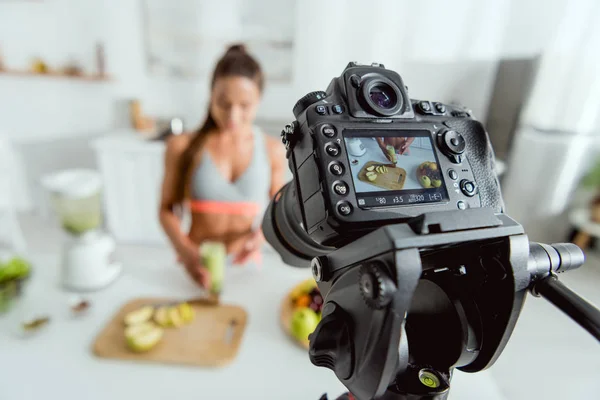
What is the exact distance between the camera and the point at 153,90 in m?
2.27

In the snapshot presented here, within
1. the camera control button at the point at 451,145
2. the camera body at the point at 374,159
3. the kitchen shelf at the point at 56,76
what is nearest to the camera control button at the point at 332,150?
the camera body at the point at 374,159

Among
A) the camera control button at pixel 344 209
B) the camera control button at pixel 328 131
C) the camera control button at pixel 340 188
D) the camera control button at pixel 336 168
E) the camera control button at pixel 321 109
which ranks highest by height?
the camera control button at pixel 321 109

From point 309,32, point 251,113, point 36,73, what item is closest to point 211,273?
point 251,113

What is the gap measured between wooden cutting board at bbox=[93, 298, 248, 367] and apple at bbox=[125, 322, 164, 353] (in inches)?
0.5

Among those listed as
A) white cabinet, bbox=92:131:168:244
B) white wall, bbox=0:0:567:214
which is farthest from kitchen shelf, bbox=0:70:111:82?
white cabinet, bbox=92:131:168:244

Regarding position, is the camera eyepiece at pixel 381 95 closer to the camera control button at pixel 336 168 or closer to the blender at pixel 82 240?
the camera control button at pixel 336 168

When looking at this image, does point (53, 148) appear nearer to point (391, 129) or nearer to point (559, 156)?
point (391, 129)

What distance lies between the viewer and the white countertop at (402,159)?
30cm

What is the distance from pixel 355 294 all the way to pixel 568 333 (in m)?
1.22

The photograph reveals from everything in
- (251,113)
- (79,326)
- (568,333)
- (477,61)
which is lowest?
(568,333)

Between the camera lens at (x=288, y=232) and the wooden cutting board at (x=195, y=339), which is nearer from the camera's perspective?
the camera lens at (x=288, y=232)

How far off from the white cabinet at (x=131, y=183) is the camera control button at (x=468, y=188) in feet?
6.00

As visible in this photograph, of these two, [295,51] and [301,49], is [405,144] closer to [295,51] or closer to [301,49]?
[301,49]

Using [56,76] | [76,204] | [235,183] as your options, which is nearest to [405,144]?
[235,183]
